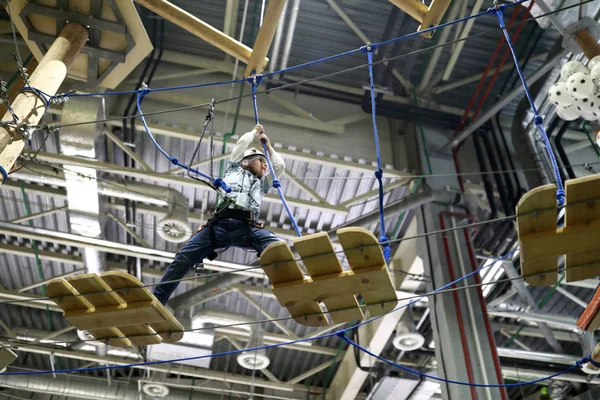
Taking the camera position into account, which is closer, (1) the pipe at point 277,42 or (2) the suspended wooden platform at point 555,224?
(2) the suspended wooden platform at point 555,224

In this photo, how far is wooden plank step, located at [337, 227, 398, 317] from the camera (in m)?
4.62

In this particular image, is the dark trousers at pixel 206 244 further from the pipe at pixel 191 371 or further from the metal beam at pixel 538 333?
the metal beam at pixel 538 333

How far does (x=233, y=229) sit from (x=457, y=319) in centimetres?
399

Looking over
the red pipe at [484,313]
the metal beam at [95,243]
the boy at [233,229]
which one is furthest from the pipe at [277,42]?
the boy at [233,229]

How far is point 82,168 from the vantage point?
9477 mm

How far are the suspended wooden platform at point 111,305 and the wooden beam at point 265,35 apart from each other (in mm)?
3061

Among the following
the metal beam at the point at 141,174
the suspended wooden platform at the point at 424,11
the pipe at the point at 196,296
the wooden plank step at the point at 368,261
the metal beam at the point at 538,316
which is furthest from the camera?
the metal beam at the point at 538,316

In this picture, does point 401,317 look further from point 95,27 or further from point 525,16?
point 95,27

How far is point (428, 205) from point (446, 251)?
1.00 meters

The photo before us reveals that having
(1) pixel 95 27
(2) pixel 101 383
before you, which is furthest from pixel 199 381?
(1) pixel 95 27

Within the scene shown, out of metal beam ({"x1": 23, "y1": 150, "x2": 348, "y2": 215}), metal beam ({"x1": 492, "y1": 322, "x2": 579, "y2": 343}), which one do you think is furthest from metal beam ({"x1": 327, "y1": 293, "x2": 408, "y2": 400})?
metal beam ({"x1": 492, "y1": 322, "x2": 579, "y2": 343})

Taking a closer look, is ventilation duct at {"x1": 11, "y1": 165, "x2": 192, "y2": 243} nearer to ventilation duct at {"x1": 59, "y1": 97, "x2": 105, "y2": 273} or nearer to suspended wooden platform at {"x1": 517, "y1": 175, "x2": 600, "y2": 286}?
ventilation duct at {"x1": 59, "y1": 97, "x2": 105, "y2": 273}

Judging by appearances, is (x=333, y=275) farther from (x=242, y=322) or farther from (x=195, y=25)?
(x=242, y=322)

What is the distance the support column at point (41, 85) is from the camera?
5.92 metres
